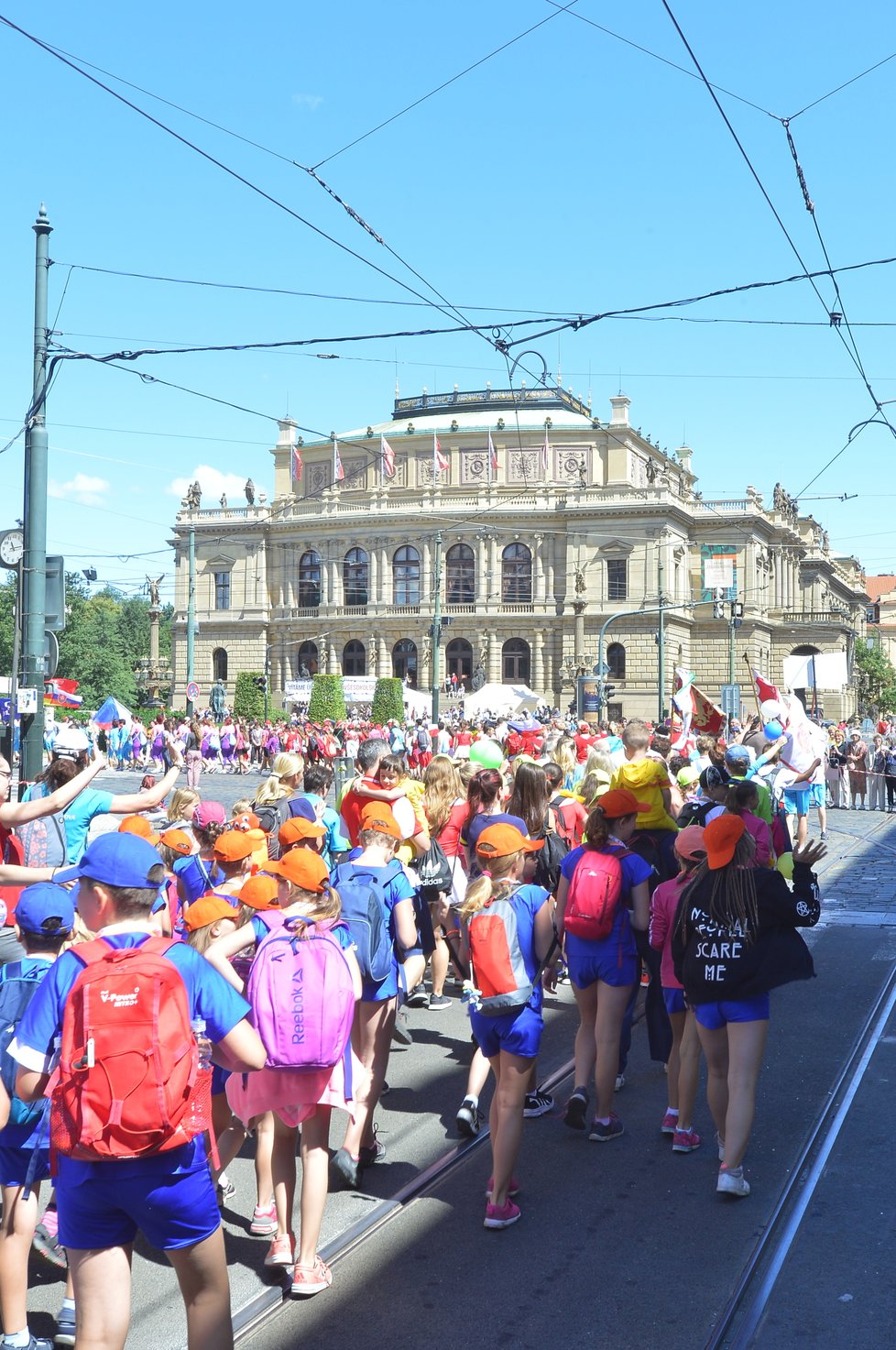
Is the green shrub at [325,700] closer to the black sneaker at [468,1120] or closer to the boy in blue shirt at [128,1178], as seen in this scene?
the black sneaker at [468,1120]

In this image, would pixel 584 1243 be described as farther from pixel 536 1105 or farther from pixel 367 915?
pixel 536 1105

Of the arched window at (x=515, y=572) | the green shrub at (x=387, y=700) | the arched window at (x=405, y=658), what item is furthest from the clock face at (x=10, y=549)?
the arched window at (x=405, y=658)

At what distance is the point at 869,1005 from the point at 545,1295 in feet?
16.9

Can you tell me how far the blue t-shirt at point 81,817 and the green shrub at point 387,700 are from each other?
49.7 metres

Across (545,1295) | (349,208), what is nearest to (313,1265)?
(545,1295)

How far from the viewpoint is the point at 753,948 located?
558 cm

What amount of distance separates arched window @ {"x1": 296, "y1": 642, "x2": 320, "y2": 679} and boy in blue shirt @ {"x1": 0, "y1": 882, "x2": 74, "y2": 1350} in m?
70.8

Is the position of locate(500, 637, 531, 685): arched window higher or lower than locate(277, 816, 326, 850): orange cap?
higher

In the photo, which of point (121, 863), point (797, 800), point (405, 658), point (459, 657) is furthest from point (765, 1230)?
point (405, 658)

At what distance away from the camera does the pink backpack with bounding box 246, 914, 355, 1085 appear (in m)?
4.70

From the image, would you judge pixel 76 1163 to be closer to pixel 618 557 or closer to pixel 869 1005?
pixel 869 1005

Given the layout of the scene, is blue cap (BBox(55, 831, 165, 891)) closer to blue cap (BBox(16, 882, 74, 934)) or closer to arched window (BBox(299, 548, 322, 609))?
blue cap (BBox(16, 882, 74, 934))

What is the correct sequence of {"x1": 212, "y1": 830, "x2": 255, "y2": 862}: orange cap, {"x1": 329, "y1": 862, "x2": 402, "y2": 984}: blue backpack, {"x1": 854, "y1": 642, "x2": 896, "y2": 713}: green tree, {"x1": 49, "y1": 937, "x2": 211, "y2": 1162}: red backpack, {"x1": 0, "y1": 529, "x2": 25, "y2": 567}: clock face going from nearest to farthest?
{"x1": 49, "y1": 937, "x2": 211, "y2": 1162}: red backpack < {"x1": 329, "y1": 862, "x2": 402, "y2": 984}: blue backpack < {"x1": 212, "y1": 830, "x2": 255, "y2": 862}: orange cap < {"x1": 0, "y1": 529, "x2": 25, "y2": 567}: clock face < {"x1": 854, "y1": 642, "x2": 896, "y2": 713}: green tree

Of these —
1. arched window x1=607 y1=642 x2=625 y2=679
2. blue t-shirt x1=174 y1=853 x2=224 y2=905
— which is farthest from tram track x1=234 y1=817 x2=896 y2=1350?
arched window x1=607 y1=642 x2=625 y2=679
